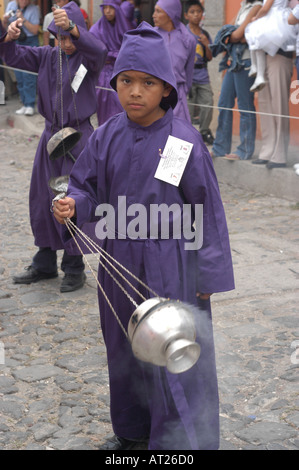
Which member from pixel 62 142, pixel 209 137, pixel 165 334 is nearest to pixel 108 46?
pixel 209 137

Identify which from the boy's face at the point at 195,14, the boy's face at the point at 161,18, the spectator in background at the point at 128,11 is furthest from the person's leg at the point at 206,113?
the boy's face at the point at 161,18

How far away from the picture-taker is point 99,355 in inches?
177

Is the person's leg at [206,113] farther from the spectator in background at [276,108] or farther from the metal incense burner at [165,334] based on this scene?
the metal incense burner at [165,334]

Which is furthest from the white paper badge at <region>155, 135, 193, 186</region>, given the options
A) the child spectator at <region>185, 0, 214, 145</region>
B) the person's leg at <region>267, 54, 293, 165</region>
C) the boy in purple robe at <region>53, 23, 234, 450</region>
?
the child spectator at <region>185, 0, 214, 145</region>

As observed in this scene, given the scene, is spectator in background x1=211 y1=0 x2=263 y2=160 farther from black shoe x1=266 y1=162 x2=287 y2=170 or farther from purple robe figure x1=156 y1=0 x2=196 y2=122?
purple robe figure x1=156 y1=0 x2=196 y2=122

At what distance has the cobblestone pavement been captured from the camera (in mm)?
3652

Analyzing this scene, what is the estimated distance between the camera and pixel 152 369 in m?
3.16

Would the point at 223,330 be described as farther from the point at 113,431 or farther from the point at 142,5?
the point at 142,5

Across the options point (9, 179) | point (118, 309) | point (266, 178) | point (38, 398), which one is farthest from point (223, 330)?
point (9, 179)

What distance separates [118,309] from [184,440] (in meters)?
0.60

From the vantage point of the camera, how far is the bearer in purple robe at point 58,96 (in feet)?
17.8

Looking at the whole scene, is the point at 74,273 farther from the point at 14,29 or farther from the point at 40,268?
the point at 14,29

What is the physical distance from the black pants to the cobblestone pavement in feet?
0.37

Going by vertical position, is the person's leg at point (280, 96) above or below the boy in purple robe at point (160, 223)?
below
